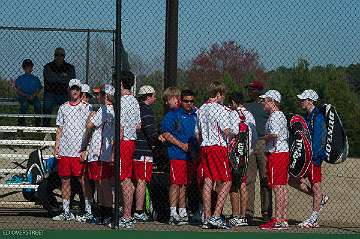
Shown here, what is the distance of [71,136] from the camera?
38.5 ft

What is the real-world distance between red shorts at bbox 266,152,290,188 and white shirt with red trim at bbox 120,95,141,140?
1598 millimetres

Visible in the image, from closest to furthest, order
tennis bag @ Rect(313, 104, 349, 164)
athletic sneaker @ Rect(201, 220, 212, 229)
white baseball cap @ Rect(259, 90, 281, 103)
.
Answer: athletic sneaker @ Rect(201, 220, 212, 229)
white baseball cap @ Rect(259, 90, 281, 103)
tennis bag @ Rect(313, 104, 349, 164)

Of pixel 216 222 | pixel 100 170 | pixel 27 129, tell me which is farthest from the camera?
pixel 27 129

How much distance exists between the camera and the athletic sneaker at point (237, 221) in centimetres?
1159

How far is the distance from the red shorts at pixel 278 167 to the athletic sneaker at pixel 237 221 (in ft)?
2.32

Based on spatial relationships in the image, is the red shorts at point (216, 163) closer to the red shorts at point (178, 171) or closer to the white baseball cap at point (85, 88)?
the red shorts at point (178, 171)

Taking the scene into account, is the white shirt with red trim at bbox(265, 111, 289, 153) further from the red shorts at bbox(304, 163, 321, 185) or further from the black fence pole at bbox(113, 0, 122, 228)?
the black fence pole at bbox(113, 0, 122, 228)

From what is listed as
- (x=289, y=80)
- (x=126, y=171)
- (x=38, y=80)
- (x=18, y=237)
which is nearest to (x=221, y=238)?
(x=126, y=171)

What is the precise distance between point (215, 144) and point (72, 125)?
6.13ft

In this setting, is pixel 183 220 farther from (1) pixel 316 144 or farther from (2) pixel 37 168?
(2) pixel 37 168

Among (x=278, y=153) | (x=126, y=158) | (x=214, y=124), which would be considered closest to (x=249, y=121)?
(x=278, y=153)

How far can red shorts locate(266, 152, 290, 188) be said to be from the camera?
11.2 m

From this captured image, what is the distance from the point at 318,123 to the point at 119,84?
2510mm

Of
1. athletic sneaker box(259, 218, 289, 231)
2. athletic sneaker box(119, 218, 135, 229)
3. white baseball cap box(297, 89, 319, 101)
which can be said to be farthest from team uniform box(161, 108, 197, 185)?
white baseball cap box(297, 89, 319, 101)
